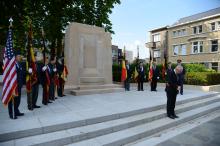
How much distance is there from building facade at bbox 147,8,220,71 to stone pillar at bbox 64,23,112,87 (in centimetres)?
2714

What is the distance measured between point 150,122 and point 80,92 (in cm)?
568

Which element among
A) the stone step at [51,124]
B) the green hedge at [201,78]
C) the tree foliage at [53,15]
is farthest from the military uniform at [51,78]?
the green hedge at [201,78]

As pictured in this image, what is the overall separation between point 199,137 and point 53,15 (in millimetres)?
16645

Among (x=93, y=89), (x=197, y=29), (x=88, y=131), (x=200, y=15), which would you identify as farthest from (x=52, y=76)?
(x=200, y=15)

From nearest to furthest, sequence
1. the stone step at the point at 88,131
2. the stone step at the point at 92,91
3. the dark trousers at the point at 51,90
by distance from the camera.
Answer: the stone step at the point at 88,131
the dark trousers at the point at 51,90
the stone step at the point at 92,91

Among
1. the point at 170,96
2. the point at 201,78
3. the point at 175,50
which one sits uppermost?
the point at 175,50

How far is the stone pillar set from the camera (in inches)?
551

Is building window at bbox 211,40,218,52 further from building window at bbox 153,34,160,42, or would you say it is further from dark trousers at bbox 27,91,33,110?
dark trousers at bbox 27,91,33,110

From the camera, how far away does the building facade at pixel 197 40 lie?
3691cm

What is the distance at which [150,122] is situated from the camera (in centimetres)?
812

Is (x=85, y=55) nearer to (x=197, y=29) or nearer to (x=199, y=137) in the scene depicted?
(x=199, y=137)

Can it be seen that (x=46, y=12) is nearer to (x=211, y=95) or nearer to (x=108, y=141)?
(x=211, y=95)

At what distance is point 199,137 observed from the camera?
7109 millimetres

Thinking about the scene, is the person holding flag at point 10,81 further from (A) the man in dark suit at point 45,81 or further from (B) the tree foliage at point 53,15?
(B) the tree foliage at point 53,15
